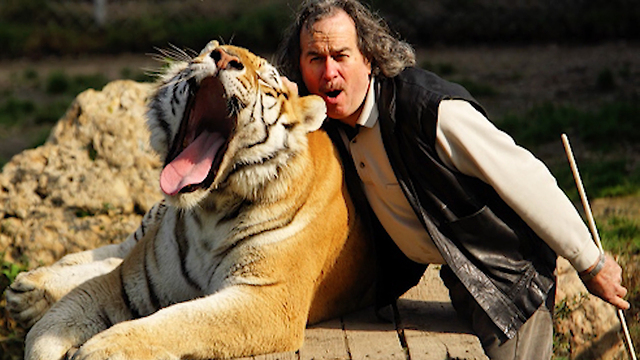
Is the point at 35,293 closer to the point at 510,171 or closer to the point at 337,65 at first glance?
the point at 337,65

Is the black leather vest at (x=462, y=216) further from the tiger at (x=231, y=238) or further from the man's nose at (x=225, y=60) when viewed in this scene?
the man's nose at (x=225, y=60)

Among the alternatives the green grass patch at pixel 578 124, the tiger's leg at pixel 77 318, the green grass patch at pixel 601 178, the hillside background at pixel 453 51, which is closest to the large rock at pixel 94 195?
the tiger's leg at pixel 77 318

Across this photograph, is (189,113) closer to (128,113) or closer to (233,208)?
(233,208)

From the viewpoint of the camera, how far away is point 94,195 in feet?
14.2

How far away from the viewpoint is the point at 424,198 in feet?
9.83

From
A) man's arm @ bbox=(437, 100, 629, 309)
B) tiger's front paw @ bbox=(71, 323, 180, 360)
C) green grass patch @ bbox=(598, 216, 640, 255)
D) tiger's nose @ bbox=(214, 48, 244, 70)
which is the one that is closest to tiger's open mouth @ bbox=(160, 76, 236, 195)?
tiger's nose @ bbox=(214, 48, 244, 70)

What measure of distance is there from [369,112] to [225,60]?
500 mm

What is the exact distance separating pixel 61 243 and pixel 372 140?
1.78m

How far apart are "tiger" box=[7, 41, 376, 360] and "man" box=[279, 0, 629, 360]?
0.51 feet

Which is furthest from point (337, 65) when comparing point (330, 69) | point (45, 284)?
point (45, 284)

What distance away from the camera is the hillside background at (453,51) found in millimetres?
6854

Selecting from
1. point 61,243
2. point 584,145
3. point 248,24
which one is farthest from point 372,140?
point 248,24

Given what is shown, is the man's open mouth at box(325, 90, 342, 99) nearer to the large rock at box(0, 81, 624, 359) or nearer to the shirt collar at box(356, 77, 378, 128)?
the shirt collar at box(356, 77, 378, 128)

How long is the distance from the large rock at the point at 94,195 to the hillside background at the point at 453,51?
2053mm
